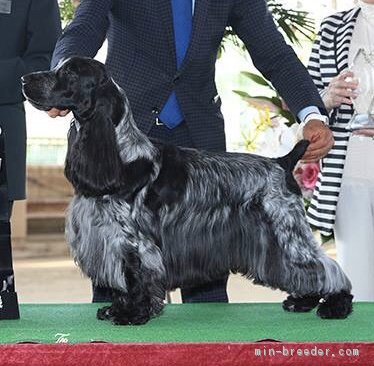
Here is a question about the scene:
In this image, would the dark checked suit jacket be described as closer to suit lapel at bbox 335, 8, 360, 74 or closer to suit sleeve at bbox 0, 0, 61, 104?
suit sleeve at bbox 0, 0, 61, 104

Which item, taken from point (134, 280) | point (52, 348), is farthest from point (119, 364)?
point (134, 280)

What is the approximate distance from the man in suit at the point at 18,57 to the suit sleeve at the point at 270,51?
0.52 m

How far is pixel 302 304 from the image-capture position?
247cm

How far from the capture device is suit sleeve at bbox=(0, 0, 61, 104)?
2.74m

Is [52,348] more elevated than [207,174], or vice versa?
[207,174]

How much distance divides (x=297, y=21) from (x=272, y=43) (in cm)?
136

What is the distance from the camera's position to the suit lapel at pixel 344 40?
2.98 meters

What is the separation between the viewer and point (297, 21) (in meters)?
3.98

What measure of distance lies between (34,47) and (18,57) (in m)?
0.06

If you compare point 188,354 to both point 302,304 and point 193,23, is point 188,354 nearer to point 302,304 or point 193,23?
point 302,304

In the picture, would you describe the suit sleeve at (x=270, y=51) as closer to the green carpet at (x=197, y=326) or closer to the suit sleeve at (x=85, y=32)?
the suit sleeve at (x=85, y=32)

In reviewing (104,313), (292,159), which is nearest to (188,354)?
(104,313)

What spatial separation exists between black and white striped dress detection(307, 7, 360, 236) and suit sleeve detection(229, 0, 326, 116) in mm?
333

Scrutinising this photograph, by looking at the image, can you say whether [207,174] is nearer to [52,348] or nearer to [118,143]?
[118,143]
